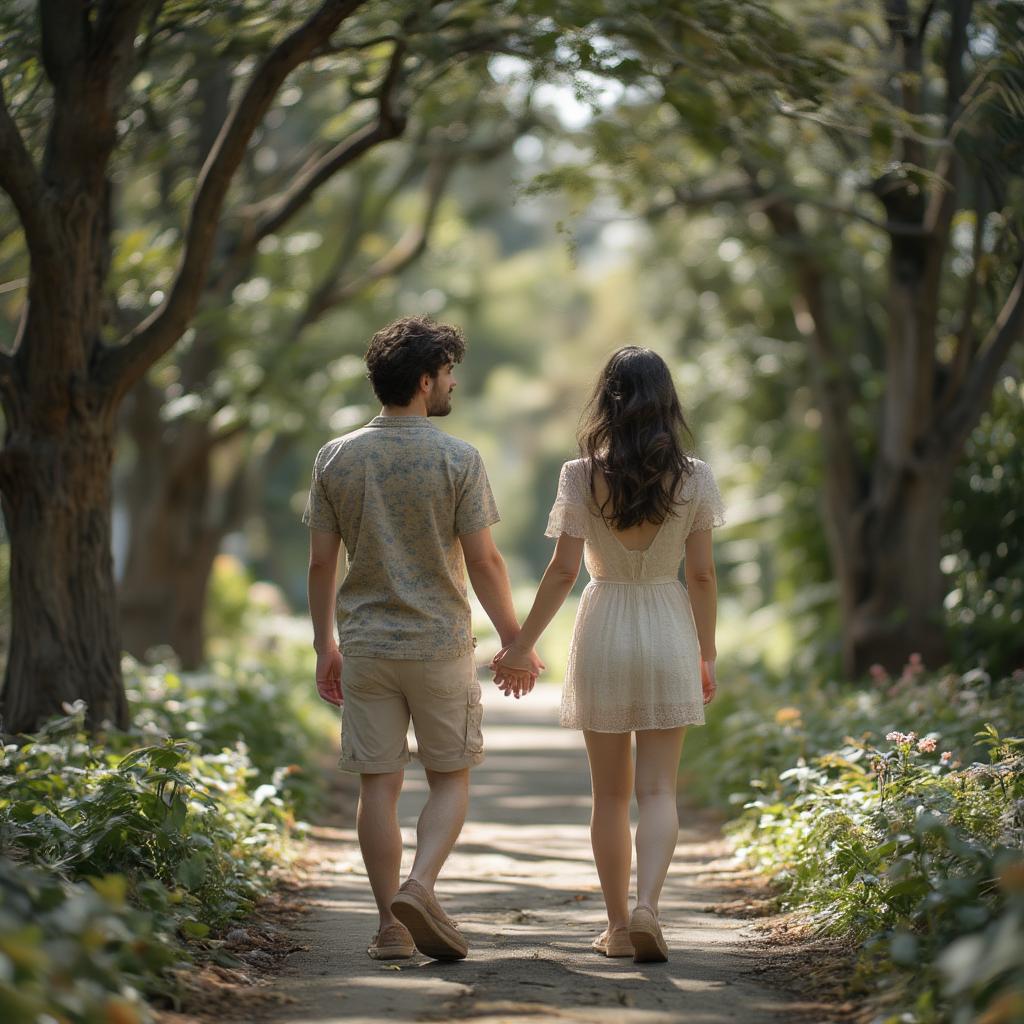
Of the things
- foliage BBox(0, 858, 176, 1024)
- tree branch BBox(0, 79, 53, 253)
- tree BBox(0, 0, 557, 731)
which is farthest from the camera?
tree BBox(0, 0, 557, 731)

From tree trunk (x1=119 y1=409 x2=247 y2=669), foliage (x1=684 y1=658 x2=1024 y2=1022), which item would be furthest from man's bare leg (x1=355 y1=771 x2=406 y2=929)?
tree trunk (x1=119 y1=409 x2=247 y2=669)

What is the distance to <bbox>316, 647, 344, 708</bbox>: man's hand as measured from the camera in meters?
5.33

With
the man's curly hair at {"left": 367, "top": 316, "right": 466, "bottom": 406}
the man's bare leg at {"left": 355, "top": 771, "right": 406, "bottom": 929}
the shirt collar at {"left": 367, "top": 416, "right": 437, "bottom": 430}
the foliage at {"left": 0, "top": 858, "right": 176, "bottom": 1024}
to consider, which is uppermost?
the man's curly hair at {"left": 367, "top": 316, "right": 466, "bottom": 406}

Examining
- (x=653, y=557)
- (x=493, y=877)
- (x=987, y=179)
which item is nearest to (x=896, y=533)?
(x=987, y=179)

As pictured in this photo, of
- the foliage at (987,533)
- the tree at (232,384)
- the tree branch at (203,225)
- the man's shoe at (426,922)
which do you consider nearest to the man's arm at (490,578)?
the man's shoe at (426,922)

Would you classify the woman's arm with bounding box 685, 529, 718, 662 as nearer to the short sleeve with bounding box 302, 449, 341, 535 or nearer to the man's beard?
the man's beard

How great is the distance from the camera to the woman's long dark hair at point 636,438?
5.20 metres

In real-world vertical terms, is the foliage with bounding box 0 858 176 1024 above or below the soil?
above

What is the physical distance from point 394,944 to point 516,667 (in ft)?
3.51

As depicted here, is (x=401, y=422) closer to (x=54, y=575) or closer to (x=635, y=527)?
(x=635, y=527)

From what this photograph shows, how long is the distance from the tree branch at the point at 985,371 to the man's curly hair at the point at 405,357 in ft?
18.3

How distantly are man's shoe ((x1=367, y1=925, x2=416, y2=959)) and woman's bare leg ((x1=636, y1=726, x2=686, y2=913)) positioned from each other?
861mm

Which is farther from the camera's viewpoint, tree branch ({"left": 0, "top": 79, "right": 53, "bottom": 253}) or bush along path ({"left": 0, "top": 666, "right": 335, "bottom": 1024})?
tree branch ({"left": 0, "top": 79, "right": 53, "bottom": 253})

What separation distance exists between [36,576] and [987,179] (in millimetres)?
5916
